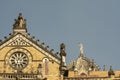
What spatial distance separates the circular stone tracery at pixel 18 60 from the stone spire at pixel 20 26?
3.66 meters

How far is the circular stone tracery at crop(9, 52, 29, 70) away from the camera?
2319 inches

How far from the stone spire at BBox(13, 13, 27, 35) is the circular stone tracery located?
12.0 feet

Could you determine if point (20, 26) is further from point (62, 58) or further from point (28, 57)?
point (62, 58)

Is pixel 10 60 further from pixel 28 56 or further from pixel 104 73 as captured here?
pixel 104 73

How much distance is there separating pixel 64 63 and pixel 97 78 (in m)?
5.38

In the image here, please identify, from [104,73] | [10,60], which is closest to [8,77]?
[10,60]

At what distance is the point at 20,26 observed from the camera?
62.1 meters

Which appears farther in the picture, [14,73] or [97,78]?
[97,78]

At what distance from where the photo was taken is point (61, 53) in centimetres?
5953

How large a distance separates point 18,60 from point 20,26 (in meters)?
5.93

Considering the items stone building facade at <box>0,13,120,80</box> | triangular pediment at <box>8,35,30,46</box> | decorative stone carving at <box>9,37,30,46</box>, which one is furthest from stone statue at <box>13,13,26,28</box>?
decorative stone carving at <box>9,37,30,46</box>

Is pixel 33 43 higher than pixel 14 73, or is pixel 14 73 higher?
pixel 33 43

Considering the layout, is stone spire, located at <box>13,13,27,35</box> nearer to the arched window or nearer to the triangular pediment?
the triangular pediment

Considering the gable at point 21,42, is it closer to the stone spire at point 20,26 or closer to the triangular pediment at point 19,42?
the triangular pediment at point 19,42
